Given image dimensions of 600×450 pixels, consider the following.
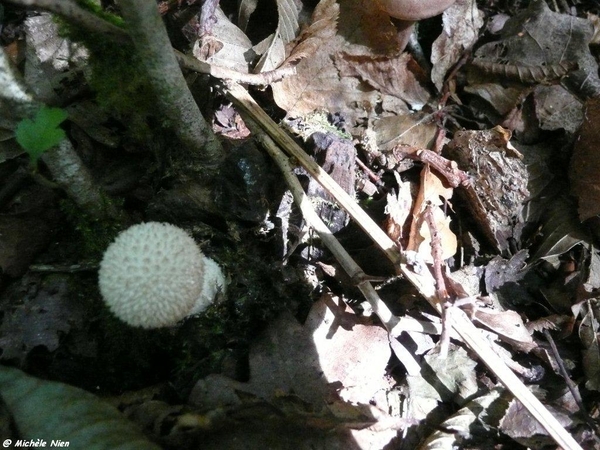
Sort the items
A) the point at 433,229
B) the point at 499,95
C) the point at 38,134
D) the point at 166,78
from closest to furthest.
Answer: the point at 38,134 → the point at 166,78 → the point at 433,229 → the point at 499,95

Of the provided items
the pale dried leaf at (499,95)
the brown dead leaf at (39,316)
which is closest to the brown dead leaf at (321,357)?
the brown dead leaf at (39,316)

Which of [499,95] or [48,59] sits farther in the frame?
[499,95]

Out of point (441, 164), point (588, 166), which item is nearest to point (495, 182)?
point (441, 164)

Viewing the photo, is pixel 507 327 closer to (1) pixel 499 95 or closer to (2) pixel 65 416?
(1) pixel 499 95

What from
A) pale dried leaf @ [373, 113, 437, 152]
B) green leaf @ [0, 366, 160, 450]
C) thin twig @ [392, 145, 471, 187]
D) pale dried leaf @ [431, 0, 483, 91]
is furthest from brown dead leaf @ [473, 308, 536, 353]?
green leaf @ [0, 366, 160, 450]

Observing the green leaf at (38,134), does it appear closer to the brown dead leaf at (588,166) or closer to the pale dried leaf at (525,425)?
the pale dried leaf at (525,425)

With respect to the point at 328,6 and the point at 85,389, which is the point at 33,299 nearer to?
the point at 85,389

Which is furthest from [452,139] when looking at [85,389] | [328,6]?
[85,389]

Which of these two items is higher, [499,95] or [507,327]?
[499,95]
